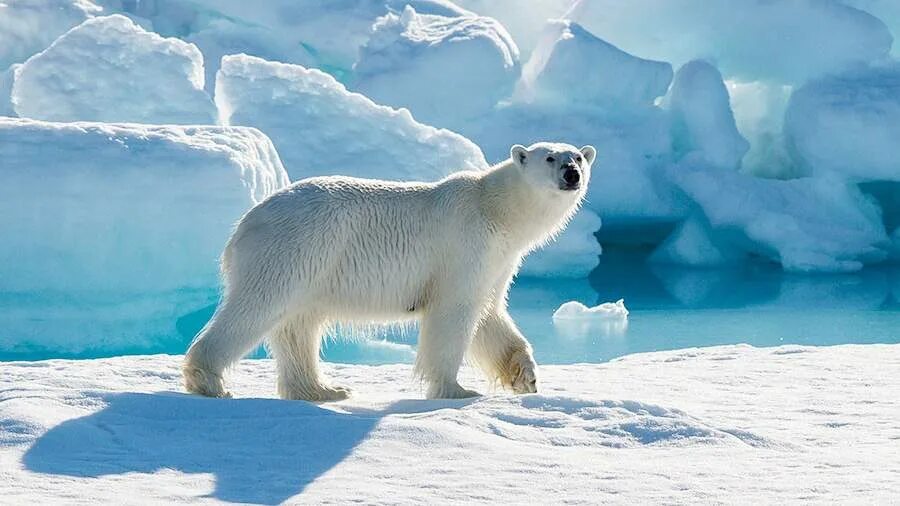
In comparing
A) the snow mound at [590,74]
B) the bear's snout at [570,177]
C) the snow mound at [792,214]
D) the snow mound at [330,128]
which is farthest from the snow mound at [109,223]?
the snow mound at [792,214]

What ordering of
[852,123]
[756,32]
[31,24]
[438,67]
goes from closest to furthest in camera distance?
1. [852,123]
2. [438,67]
3. [756,32]
4. [31,24]

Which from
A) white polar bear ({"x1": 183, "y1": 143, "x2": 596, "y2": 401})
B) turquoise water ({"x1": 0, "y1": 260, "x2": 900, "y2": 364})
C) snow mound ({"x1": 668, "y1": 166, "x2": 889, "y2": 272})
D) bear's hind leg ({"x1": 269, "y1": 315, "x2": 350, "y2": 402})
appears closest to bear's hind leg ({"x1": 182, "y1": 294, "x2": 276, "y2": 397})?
white polar bear ({"x1": 183, "y1": 143, "x2": 596, "y2": 401})

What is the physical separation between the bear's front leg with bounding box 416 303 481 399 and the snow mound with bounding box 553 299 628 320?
24.7ft

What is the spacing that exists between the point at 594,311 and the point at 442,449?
353 inches

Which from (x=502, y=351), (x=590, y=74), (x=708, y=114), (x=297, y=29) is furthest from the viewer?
Answer: (x=297, y=29)

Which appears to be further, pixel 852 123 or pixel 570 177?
pixel 852 123

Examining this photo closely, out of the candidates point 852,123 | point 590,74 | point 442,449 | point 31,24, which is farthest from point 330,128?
point 442,449

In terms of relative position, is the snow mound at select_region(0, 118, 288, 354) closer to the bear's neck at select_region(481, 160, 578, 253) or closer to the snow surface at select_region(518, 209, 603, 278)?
the bear's neck at select_region(481, 160, 578, 253)

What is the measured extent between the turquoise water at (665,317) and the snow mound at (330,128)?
1.88m

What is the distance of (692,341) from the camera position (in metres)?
11.0

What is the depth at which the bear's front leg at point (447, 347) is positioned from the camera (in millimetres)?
4766

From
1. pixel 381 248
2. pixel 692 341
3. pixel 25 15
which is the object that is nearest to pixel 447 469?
pixel 381 248

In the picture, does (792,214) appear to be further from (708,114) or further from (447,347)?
(447,347)

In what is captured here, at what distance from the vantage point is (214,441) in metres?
3.58
